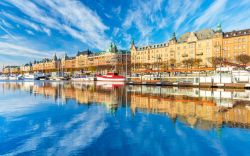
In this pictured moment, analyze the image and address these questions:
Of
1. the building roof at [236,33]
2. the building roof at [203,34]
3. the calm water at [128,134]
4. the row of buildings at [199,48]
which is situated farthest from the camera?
the building roof at [203,34]

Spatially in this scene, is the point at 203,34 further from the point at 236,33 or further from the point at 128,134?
the point at 128,134

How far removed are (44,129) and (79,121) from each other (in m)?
3.44

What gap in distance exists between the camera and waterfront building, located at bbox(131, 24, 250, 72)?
118438 mm

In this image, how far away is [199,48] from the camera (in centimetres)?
13712

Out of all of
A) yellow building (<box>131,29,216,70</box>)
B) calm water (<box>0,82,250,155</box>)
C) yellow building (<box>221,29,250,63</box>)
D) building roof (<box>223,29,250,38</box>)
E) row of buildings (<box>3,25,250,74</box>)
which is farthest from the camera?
yellow building (<box>131,29,216,70</box>)

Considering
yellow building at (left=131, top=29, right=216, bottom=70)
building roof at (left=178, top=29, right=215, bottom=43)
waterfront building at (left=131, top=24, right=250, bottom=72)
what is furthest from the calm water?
building roof at (left=178, top=29, right=215, bottom=43)

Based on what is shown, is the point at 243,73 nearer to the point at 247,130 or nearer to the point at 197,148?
the point at 247,130

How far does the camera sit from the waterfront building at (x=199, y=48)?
11844cm

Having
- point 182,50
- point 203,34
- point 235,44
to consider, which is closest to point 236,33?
point 235,44

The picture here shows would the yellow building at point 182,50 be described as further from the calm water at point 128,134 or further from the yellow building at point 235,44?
the calm water at point 128,134

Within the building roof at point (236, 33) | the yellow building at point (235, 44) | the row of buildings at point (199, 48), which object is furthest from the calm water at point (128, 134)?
the building roof at point (236, 33)

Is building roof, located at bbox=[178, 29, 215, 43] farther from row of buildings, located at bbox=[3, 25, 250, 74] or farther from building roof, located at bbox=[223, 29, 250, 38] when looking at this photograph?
building roof, located at bbox=[223, 29, 250, 38]

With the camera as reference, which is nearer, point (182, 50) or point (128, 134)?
point (128, 134)

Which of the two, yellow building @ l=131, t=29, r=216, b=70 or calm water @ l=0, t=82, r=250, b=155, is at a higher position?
yellow building @ l=131, t=29, r=216, b=70
